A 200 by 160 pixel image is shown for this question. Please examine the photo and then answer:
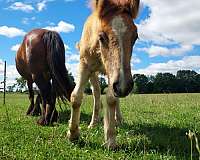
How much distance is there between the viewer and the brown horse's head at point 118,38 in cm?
496

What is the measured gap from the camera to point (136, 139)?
6.48 metres

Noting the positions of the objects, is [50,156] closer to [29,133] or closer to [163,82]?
[29,133]

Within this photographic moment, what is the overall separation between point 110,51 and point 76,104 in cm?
148

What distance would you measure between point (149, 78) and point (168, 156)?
55404 millimetres

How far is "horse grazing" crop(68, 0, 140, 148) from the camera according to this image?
16.6ft

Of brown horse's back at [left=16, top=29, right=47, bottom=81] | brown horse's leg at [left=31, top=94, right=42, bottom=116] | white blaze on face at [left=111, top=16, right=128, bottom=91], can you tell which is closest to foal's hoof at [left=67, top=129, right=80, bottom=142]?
white blaze on face at [left=111, top=16, right=128, bottom=91]

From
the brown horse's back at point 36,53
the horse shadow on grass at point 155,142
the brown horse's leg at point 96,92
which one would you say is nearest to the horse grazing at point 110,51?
the horse shadow on grass at point 155,142

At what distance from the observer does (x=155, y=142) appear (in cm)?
640

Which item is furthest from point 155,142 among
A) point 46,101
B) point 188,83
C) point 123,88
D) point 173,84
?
point 188,83

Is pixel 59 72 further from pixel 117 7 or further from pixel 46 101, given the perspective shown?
pixel 117 7

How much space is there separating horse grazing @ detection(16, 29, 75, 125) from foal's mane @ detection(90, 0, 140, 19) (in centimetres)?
302

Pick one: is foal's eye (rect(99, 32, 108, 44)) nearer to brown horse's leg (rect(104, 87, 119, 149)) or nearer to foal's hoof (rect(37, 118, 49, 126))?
brown horse's leg (rect(104, 87, 119, 149))

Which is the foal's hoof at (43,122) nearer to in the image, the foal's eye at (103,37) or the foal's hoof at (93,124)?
the foal's hoof at (93,124)

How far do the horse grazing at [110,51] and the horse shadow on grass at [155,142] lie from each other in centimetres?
30
